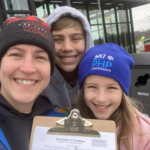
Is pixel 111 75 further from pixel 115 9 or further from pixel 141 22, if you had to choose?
pixel 115 9

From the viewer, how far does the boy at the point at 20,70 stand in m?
1.03

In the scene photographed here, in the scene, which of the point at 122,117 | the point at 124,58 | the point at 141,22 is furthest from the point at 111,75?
the point at 141,22

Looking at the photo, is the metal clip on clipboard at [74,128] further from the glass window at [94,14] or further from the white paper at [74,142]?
the glass window at [94,14]

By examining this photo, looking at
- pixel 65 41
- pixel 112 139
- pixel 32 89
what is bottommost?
pixel 112 139

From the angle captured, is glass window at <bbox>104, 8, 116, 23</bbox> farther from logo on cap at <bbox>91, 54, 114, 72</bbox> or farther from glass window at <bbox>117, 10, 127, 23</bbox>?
logo on cap at <bbox>91, 54, 114, 72</bbox>

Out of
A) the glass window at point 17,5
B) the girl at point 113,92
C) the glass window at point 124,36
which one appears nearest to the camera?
the girl at point 113,92

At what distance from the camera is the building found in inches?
147

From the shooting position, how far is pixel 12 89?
3.49 feet

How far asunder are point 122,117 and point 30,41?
0.85m

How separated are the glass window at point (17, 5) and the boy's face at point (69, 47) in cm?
267

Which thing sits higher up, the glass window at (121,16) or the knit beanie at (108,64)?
the glass window at (121,16)

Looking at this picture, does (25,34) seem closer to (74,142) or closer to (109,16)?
(74,142)

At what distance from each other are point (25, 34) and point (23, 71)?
0.77ft

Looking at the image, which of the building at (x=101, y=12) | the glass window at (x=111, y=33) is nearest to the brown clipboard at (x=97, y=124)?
the building at (x=101, y=12)
